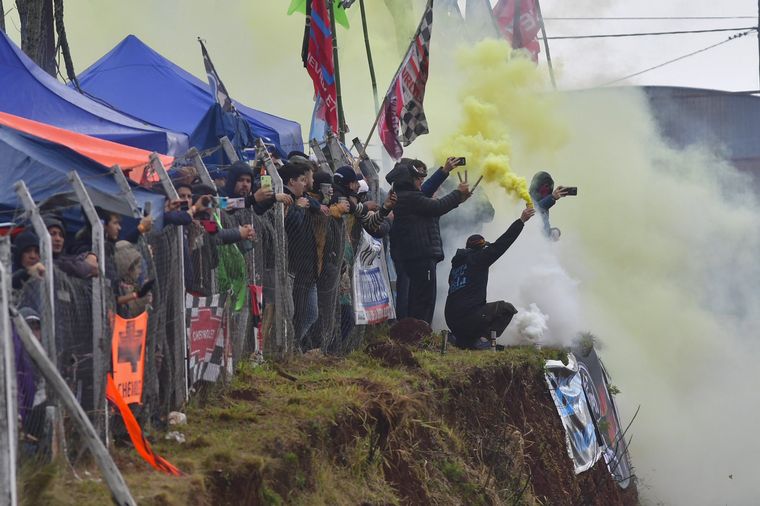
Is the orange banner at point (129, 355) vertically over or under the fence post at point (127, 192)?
under

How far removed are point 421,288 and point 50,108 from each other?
188 inches

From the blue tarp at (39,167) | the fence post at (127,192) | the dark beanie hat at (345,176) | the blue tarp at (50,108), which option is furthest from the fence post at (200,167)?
the blue tarp at (50,108)

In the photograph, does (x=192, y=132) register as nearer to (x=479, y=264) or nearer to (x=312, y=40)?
(x=312, y=40)

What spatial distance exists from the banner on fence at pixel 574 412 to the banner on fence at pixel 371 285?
2173 millimetres

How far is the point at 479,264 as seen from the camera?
46.9ft

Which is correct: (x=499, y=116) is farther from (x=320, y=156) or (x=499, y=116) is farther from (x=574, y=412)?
(x=574, y=412)


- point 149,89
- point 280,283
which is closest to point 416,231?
point 280,283

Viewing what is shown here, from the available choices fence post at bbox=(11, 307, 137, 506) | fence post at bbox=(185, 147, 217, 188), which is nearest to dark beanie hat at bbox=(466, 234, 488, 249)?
fence post at bbox=(185, 147, 217, 188)

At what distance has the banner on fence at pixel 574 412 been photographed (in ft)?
46.4

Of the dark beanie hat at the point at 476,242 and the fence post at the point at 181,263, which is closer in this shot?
the fence post at the point at 181,263

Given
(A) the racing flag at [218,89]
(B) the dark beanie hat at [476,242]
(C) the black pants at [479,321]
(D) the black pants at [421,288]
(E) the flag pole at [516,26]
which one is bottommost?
(C) the black pants at [479,321]

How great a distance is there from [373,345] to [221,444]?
4686mm

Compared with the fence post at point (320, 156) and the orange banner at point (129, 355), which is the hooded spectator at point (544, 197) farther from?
the orange banner at point (129, 355)

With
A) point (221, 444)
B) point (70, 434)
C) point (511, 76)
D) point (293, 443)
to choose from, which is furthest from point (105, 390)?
point (511, 76)
